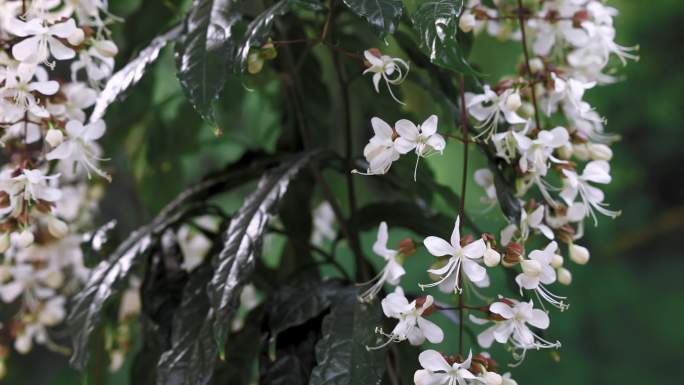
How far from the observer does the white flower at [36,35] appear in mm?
622

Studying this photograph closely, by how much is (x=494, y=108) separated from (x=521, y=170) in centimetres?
6

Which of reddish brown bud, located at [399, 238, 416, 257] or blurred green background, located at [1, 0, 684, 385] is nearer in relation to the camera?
reddish brown bud, located at [399, 238, 416, 257]

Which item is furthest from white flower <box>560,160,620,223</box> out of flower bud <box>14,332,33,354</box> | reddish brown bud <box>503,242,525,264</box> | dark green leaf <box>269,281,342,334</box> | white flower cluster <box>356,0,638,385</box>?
flower bud <box>14,332,33,354</box>

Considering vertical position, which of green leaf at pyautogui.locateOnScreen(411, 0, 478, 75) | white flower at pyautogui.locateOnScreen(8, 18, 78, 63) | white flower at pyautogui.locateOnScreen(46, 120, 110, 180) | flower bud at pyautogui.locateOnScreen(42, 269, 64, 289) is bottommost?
flower bud at pyautogui.locateOnScreen(42, 269, 64, 289)

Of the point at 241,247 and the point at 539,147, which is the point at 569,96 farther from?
the point at 241,247

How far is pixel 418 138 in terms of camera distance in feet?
1.85

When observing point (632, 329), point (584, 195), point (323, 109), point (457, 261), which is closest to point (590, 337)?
point (632, 329)

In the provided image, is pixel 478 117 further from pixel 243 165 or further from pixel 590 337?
pixel 590 337

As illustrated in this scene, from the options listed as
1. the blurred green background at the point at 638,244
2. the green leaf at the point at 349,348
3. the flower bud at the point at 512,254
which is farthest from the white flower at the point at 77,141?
the blurred green background at the point at 638,244

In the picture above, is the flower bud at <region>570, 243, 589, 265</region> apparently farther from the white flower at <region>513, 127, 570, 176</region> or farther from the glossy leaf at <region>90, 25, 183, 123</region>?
the glossy leaf at <region>90, 25, 183, 123</region>

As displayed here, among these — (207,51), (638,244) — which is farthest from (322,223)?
(638,244)

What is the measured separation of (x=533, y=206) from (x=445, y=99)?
0.12 m

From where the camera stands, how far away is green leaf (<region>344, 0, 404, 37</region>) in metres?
0.57

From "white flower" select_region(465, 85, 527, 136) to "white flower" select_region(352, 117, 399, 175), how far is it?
94 millimetres
